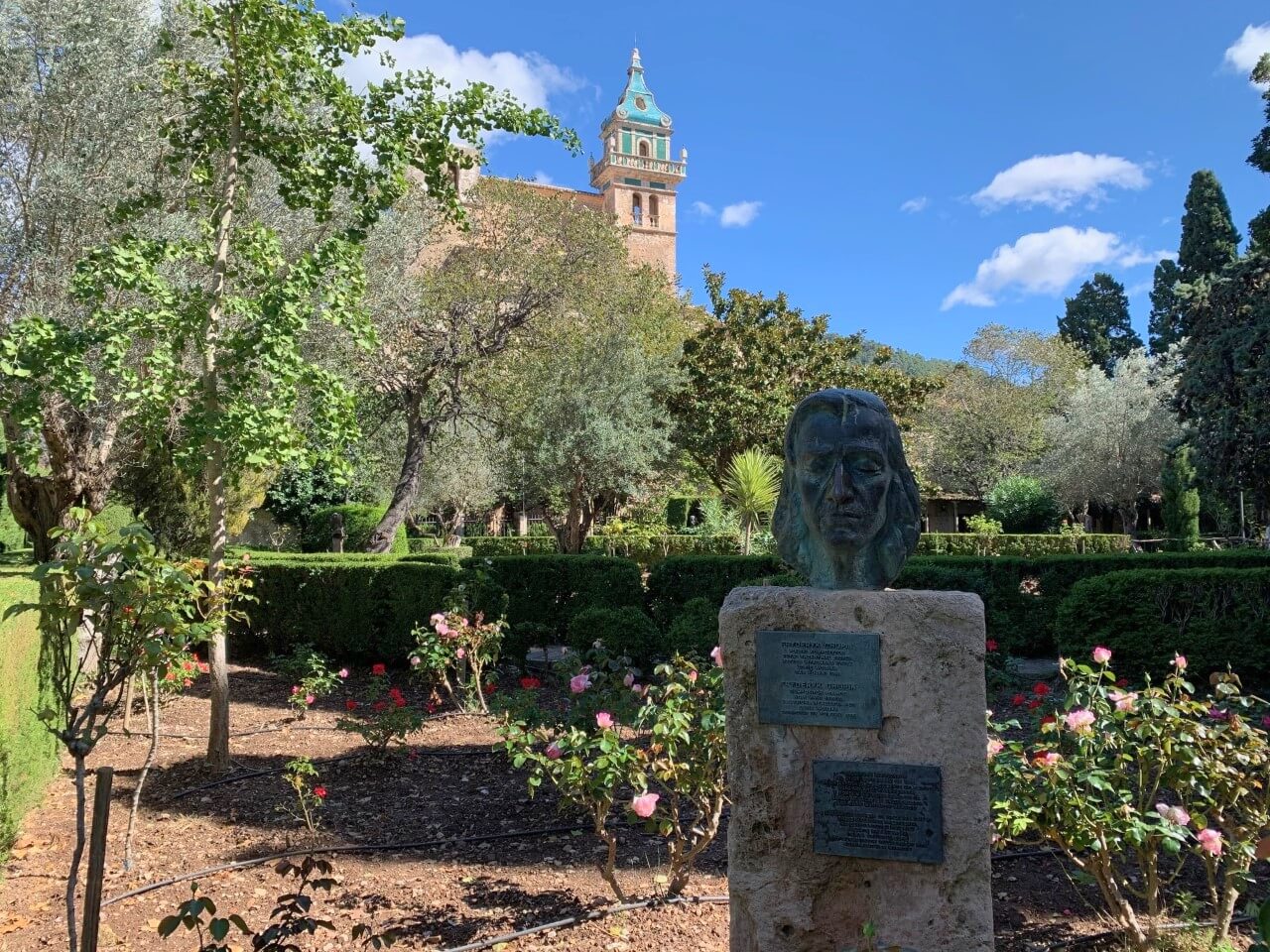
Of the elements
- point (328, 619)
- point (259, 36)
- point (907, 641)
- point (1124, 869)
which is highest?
point (259, 36)

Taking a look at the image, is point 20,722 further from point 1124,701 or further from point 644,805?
point 1124,701

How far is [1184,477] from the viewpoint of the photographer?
73.4 ft

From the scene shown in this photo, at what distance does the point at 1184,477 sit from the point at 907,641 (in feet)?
79.2

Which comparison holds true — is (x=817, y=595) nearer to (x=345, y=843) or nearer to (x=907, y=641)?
(x=907, y=641)

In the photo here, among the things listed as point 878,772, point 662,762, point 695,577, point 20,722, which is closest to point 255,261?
point 20,722

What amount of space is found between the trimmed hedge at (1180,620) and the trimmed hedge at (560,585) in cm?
444

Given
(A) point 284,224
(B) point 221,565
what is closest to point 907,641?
(B) point 221,565

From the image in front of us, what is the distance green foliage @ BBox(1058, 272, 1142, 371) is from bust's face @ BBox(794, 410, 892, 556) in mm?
47749

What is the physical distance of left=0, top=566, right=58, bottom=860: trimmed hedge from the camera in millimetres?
4227

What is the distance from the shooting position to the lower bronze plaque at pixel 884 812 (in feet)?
8.30

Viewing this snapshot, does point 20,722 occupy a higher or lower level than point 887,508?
lower

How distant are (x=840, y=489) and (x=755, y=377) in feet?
66.5

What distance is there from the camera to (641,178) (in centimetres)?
5706

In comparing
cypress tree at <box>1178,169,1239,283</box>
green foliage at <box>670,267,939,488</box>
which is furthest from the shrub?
cypress tree at <box>1178,169,1239,283</box>
